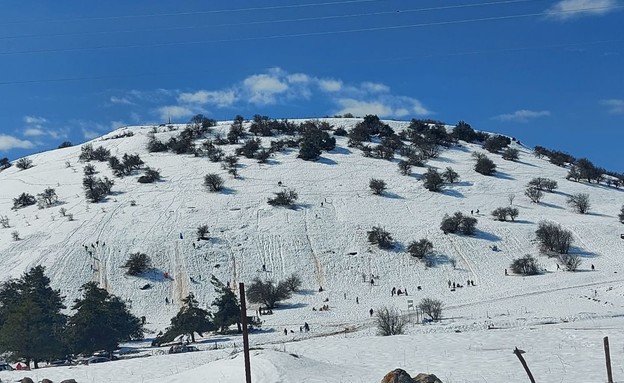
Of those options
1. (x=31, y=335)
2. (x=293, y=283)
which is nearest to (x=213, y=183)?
(x=293, y=283)

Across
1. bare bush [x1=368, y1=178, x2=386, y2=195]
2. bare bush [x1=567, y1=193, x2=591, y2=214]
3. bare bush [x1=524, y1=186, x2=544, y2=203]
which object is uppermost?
bare bush [x1=368, y1=178, x2=386, y2=195]

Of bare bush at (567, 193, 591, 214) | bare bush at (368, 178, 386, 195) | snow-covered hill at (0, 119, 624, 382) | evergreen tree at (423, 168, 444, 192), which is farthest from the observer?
evergreen tree at (423, 168, 444, 192)

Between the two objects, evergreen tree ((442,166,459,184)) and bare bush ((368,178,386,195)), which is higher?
evergreen tree ((442,166,459,184))

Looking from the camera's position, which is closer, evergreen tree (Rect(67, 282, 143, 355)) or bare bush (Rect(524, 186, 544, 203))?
evergreen tree (Rect(67, 282, 143, 355))

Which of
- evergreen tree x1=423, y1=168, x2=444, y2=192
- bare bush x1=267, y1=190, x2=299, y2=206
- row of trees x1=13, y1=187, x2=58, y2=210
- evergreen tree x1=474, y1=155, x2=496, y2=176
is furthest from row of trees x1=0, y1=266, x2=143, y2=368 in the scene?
evergreen tree x1=474, y1=155, x2=496, y2=176

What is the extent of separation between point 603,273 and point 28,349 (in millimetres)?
40462

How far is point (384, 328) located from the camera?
108 feet

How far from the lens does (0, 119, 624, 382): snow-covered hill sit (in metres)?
45.8

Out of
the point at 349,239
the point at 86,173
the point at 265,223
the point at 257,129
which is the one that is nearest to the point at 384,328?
the point at 349,239

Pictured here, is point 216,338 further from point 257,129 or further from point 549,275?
point 257,129

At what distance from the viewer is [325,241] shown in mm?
64938

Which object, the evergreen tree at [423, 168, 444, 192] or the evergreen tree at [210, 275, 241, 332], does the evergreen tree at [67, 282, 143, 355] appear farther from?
→ the evergreen tree at [423, 168, 444, 192]

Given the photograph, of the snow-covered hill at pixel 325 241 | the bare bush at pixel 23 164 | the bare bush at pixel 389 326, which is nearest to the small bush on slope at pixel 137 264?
the snow-covered hill at pixel 325 241

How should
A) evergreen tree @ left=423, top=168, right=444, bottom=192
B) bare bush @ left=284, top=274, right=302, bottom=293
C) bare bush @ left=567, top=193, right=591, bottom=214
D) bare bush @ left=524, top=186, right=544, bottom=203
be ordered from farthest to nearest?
evergreen tree @ left=423, top=168, right=444, bottom=192
bare bush @ left=524, top=186, right=544, bottom=203
bare bush @ left=567, top=193, right=591, bottom=214
bare bush @ left=284, top=274, right=302, bottom=293
